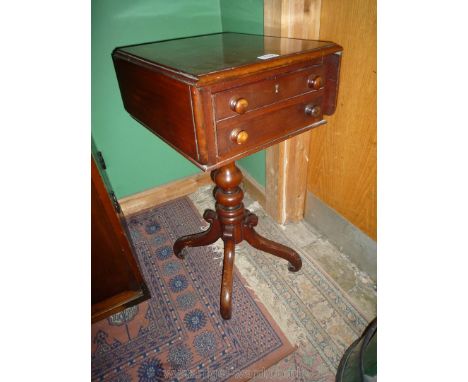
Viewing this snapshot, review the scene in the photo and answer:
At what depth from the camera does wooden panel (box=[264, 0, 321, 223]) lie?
116 cm

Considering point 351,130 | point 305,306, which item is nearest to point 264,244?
point 305,306

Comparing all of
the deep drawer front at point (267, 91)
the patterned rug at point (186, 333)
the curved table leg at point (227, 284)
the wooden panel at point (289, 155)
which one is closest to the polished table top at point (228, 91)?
the deep drawer front at point (267, 91)

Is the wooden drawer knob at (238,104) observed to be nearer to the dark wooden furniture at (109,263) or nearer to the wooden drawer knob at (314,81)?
the wooden drawer knob at (314,81)

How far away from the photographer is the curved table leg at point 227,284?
1.26 meters

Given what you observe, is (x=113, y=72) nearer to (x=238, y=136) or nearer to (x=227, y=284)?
(x=238, y=136)

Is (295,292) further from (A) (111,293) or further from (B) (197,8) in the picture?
(B) (197,8)

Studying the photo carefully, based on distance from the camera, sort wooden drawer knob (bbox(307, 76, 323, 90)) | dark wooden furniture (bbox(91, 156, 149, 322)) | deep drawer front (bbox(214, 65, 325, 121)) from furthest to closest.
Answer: dark wooden furniture (bbox(91, 156, 149, 322)) → wooden drawer knob (bbox(307, 76, 323, 90)) → deep drawer front (bbox(214, 65, 325, 121))

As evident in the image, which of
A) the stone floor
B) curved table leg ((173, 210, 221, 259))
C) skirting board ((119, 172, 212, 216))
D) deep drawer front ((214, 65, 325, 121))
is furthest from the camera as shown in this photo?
skirting board ((119, 172, 212, 216))

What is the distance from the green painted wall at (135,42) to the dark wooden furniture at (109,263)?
0.59 meters

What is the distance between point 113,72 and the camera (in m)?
1.49

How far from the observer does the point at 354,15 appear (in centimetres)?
105

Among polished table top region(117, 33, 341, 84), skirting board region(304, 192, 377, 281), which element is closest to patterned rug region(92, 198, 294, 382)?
skirting board region(304, 192, 377, 281)

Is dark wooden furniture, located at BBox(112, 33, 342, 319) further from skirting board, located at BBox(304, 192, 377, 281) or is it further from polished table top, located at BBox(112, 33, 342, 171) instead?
skirting board, located at BBox(304, 192, 377, 281)

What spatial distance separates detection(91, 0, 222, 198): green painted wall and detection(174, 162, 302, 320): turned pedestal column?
55cm
